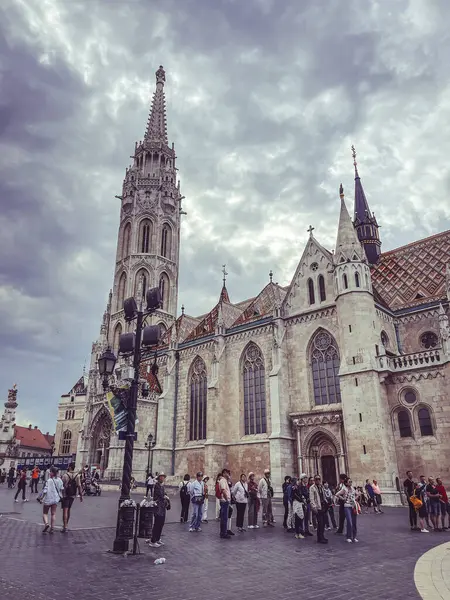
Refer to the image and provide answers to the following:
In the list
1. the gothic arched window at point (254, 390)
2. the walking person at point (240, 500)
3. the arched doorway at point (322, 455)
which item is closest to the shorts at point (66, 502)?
the walking person at point (240, 500)

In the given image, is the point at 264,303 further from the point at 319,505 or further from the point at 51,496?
the point at 51,496

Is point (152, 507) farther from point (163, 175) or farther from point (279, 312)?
point (163, 175)

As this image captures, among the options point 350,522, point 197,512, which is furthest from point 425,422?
point 197,512

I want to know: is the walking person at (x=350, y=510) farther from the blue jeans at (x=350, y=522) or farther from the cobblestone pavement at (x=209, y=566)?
the cobblestone pavement at (x=209, y=566)

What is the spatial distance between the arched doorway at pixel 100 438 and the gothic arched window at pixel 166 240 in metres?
22.0

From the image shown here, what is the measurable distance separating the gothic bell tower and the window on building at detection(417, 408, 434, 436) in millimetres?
31324

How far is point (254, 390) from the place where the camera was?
31.5 metres

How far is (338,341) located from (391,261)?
1208 centimetres

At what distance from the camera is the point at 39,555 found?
8375 mm

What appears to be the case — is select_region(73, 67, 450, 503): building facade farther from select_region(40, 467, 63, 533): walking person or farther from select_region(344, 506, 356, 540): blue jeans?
select_region(40, 467, 63, 533): walking person

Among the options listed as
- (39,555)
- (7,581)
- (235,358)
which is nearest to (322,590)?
(7,581)

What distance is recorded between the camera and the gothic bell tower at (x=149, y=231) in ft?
169

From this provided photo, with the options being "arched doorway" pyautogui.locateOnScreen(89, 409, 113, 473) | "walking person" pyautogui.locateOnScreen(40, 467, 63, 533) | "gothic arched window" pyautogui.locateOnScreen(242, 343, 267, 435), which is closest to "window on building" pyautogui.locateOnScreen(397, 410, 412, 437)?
"gothic arched window" pyautogui.locateOnScreen(242, 343, 267, 435)

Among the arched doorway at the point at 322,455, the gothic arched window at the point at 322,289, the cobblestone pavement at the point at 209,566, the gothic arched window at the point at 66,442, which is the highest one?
the gothic arched window at the point at 322,289
